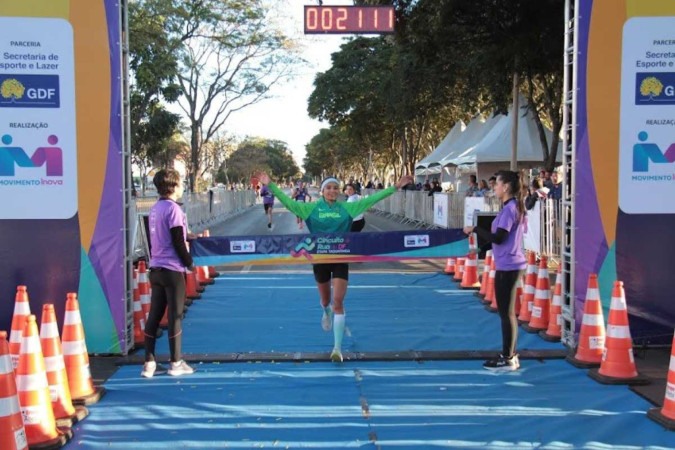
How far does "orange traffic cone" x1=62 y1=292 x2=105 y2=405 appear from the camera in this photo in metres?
5.36

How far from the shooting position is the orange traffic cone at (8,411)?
3.96 m

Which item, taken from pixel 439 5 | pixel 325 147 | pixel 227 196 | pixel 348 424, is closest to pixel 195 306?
pixel 348 424

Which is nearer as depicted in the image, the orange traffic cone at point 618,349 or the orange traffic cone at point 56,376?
the orange traffic cone at point 56,376

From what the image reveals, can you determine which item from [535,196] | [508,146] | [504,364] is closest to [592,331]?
[504,364]

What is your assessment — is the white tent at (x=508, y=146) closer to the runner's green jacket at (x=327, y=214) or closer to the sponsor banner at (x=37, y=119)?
the runner's green jacket at (x=327, y=214)

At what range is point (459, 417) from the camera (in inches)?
195

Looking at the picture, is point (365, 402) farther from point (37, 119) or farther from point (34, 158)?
point (37, 119)

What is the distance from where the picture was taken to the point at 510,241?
6.04m

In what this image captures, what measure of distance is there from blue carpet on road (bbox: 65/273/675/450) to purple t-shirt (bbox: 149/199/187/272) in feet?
3.67

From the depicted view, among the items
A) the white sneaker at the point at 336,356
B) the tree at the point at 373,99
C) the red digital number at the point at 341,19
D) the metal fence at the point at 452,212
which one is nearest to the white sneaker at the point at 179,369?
the white sneaker at the point at 336,356

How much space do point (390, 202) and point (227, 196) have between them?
31.8ft

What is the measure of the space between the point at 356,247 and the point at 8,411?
12.8ft

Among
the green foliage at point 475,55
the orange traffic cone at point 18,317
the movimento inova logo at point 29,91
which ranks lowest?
the orange traffic cone at point 18,317

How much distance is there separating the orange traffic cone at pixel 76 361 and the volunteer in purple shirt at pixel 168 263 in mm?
660
